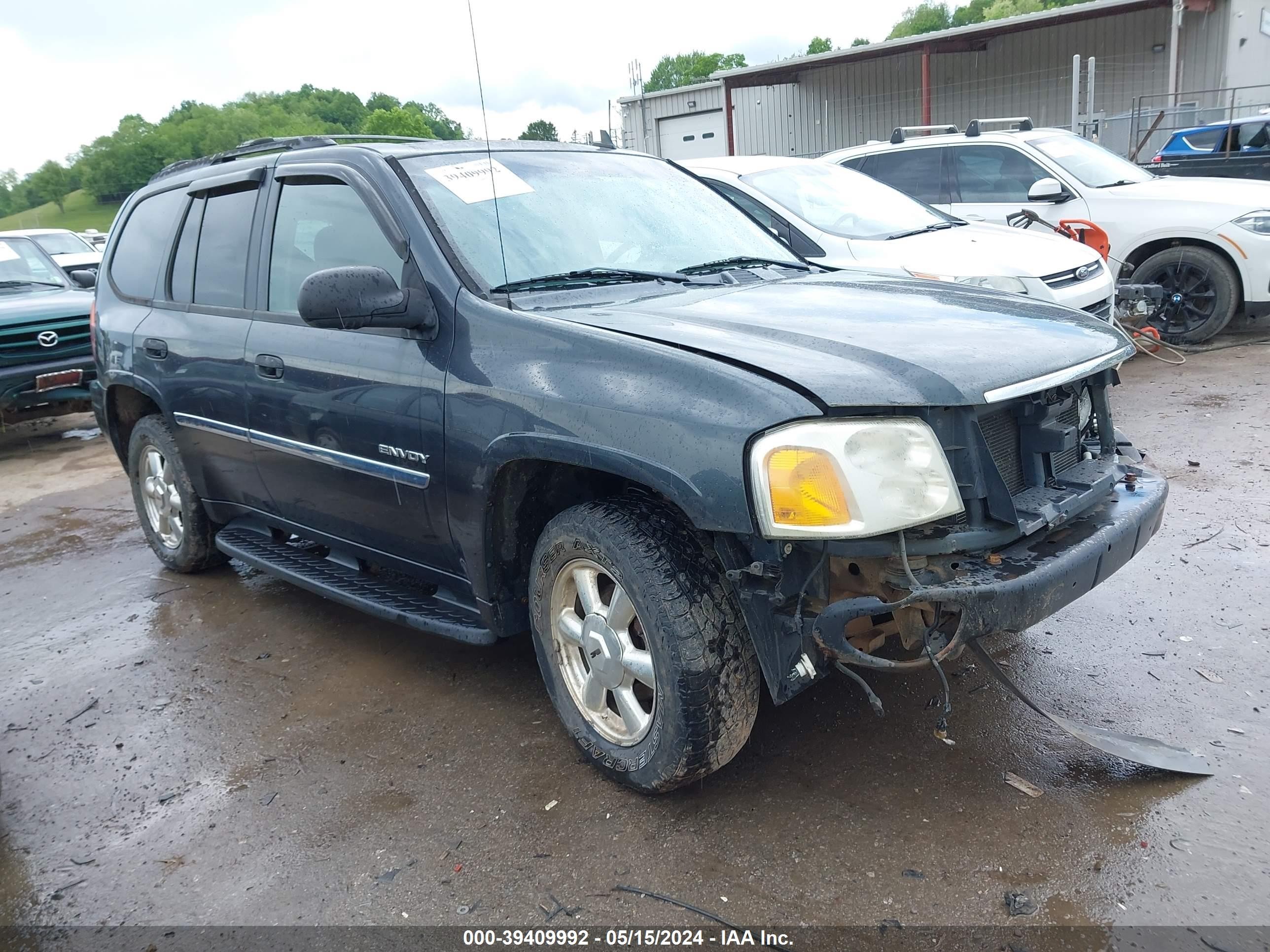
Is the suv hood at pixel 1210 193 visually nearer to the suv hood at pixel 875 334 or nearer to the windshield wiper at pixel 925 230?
the windshield wiper at pixel 925 230

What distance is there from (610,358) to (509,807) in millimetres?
1285

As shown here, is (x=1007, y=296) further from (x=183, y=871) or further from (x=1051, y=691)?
(x=183, y=871)

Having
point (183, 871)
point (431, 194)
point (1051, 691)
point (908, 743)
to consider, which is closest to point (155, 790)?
point (183, 871)

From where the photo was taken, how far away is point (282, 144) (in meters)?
4.03

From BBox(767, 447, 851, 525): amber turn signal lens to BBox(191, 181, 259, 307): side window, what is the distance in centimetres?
253

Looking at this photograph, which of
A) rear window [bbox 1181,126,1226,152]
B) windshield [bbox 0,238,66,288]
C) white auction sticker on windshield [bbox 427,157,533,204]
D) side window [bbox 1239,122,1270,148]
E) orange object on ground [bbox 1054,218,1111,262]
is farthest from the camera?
rear window [bbox 1181,126,1226,152]

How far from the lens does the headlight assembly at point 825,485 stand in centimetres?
227

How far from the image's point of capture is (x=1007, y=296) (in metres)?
3.29

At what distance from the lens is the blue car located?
13992 mm

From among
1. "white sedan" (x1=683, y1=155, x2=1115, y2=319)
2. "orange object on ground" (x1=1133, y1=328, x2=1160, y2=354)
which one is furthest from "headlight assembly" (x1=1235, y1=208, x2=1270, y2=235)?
"white sedan" (x1=683, y1=155, x2=1115, y2=319)

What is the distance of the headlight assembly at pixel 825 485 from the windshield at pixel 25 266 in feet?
30.7

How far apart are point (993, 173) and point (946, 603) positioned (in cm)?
742

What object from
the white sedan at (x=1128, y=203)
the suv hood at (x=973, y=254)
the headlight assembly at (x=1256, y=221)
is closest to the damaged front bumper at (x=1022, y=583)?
the suv hood at (x=973, y=254)

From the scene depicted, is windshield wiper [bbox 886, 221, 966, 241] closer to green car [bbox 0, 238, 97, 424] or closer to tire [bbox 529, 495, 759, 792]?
tire [bbox 529, 495, 759, 792]
